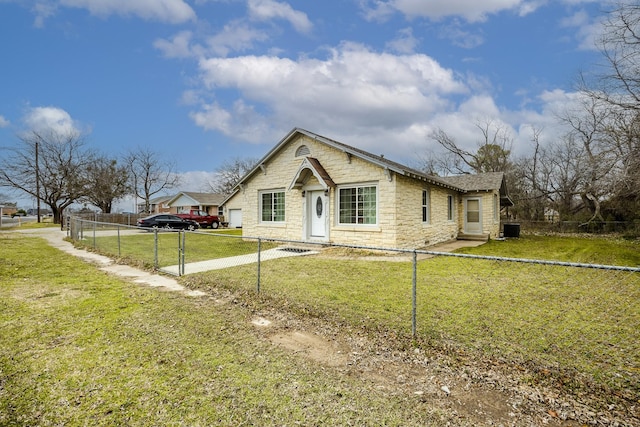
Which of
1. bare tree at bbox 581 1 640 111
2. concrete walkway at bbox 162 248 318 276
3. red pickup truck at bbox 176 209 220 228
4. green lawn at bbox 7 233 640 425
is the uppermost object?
bare tree at bbox 581 1 640 111

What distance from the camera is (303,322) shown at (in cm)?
493

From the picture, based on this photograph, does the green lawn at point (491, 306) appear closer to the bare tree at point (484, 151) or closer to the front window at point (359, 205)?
the front window at point (359, 205)

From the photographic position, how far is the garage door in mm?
34906

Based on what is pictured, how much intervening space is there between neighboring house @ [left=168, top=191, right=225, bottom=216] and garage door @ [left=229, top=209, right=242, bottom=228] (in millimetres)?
9229

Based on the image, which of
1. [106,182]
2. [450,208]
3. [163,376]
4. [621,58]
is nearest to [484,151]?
[450,208]

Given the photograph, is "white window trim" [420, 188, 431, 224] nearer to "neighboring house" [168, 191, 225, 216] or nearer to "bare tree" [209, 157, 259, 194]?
"neighboring house" [168, 191, 225, 216]

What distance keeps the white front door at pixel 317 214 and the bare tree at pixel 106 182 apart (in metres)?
38.0

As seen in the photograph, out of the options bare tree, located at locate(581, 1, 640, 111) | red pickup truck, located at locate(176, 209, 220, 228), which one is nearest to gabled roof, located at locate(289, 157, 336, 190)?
bare tree, located at locate(581, 1, 640, 111)

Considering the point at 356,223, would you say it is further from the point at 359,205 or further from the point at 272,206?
the point at 272,206

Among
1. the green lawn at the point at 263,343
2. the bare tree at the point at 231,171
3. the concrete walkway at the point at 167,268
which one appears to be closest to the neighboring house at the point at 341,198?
the concrete walkway at the point at 167,268

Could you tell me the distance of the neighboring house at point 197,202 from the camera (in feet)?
145

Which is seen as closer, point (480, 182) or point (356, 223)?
point (356, 223)

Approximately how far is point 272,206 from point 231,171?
1676 inches

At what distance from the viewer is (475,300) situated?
6.01 metres
